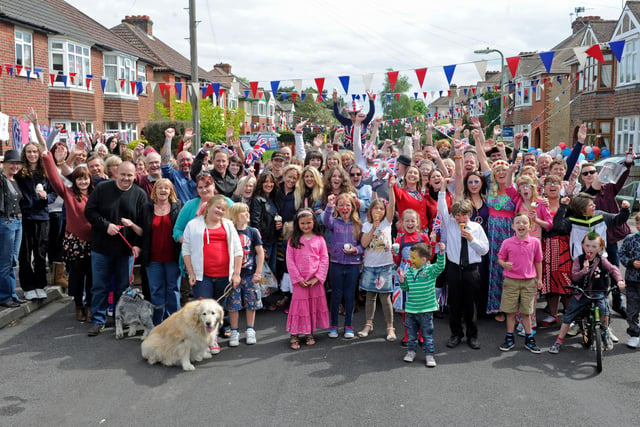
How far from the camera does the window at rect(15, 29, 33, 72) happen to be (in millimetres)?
21125

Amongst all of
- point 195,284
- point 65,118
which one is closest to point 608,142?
point 65,118

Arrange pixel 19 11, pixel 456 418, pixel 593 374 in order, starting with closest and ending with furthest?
pixel 456 418 < pixel 593 374 < pixel 19 11

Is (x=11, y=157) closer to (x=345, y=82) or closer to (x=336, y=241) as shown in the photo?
(x=336, y=241)

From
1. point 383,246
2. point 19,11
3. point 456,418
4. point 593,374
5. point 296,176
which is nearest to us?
point 456,418

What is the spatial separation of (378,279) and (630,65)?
2702cm

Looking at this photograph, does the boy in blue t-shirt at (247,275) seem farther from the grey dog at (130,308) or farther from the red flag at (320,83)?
the red flag at (320,83)

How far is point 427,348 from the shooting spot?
559 centimetres

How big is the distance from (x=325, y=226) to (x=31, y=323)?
3919mm

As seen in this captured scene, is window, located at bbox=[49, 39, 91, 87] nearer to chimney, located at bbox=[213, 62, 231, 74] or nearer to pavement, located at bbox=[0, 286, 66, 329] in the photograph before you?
pavement, located at bbox=[0, 286, 66, 329]

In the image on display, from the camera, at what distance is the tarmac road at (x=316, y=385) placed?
4.38 m

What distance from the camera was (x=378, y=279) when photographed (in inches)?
252

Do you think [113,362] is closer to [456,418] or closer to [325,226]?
[325,226]

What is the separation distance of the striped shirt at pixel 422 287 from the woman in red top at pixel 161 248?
2.67m

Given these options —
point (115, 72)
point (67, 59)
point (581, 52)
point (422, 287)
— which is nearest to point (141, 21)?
point (115, 72)
